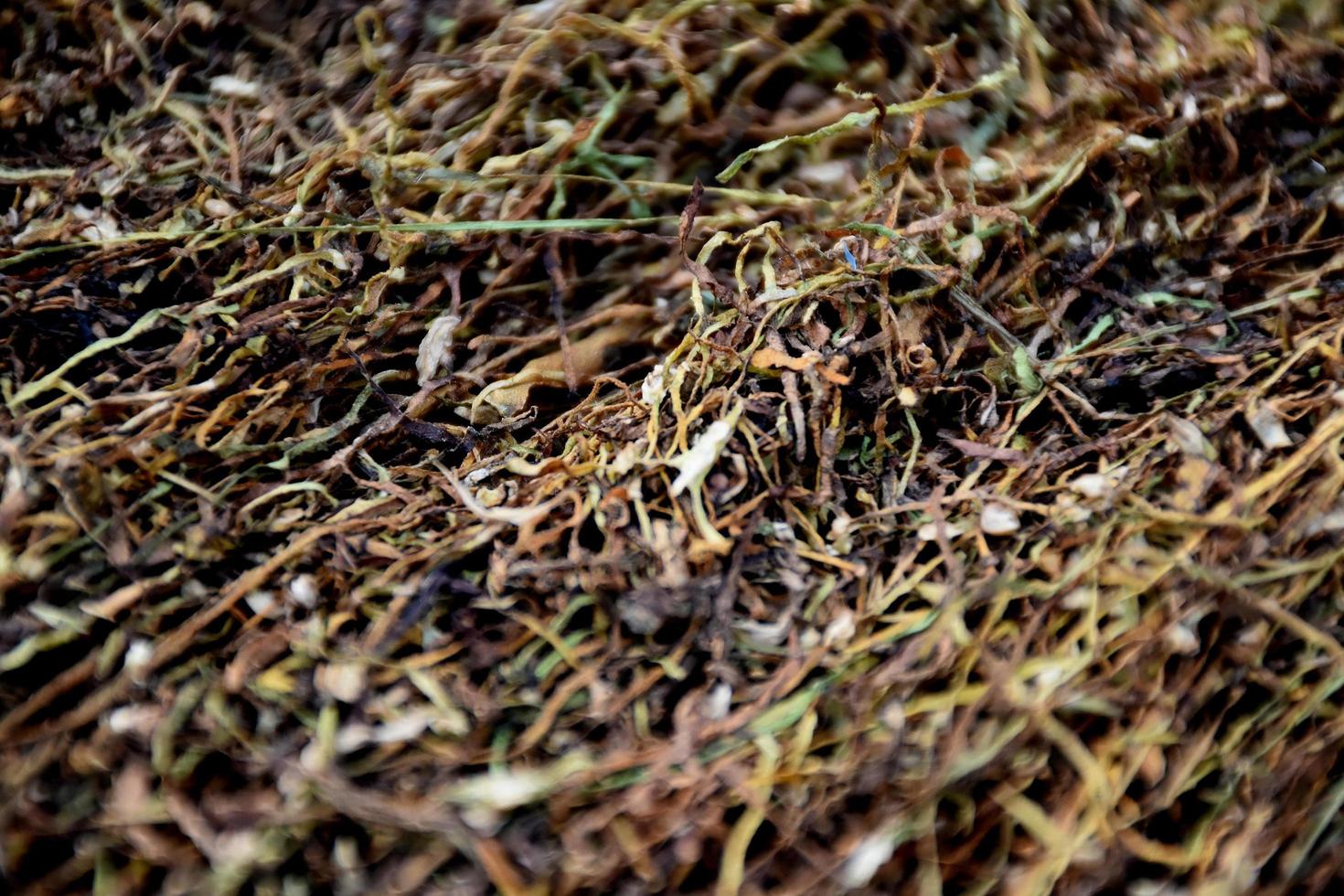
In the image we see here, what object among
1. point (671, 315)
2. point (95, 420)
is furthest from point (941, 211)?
point (95, 420)

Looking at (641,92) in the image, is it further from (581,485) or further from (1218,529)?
(1218,529)

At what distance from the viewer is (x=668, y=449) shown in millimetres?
537

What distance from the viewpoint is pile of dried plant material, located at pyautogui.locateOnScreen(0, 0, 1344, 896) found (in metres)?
0.44

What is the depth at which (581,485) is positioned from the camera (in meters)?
0.53

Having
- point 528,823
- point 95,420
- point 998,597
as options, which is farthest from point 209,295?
point 998,597

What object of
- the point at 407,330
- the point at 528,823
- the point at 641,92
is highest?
the point at 641,92

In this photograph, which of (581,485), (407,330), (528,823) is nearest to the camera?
(528,823)

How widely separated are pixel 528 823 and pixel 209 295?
0.43 metres

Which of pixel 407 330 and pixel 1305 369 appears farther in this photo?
pixel 407 330

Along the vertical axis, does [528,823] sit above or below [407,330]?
below

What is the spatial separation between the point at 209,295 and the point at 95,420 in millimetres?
128

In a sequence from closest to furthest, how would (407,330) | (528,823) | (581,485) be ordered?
1. (528,823)
2. (581,485)
3. (407,330)

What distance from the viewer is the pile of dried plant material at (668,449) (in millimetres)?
437

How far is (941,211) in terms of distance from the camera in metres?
0.61
